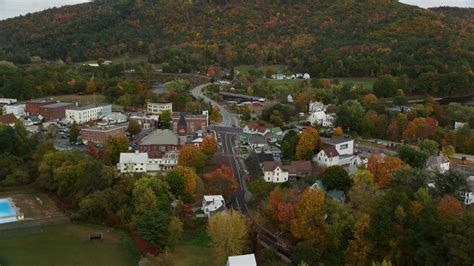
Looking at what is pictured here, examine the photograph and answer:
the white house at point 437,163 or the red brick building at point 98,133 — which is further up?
the white house at point 437,163

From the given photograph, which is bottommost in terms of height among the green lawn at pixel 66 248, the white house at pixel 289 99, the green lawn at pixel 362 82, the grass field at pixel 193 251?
the green lawn at pixel 66 248

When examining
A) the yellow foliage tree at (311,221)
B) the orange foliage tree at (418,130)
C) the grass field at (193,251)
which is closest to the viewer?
the yellow foliage tree at (311,221)

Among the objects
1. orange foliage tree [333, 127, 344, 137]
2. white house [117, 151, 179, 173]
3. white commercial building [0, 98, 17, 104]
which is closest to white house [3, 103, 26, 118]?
white commercial building [0, 98, 17, 104]

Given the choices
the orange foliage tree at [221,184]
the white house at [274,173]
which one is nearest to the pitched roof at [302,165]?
the white house at [274,173]

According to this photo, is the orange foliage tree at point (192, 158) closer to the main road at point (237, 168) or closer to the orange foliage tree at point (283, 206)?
the main road at point (237, 168)

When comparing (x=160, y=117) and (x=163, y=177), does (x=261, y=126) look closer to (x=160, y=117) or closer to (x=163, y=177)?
(x=160, y=117)

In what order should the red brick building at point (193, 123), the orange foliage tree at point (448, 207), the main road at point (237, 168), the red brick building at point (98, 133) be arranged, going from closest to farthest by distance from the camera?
the orange foliage tree at point (448, 207)
the main road at point (237, 168)
the red brick building at point (98, 133)
the red brick building at point (193, 123)

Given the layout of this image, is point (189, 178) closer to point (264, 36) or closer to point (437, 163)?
point (437, 163)

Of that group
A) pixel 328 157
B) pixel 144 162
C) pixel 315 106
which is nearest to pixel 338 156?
pixel 328 157
